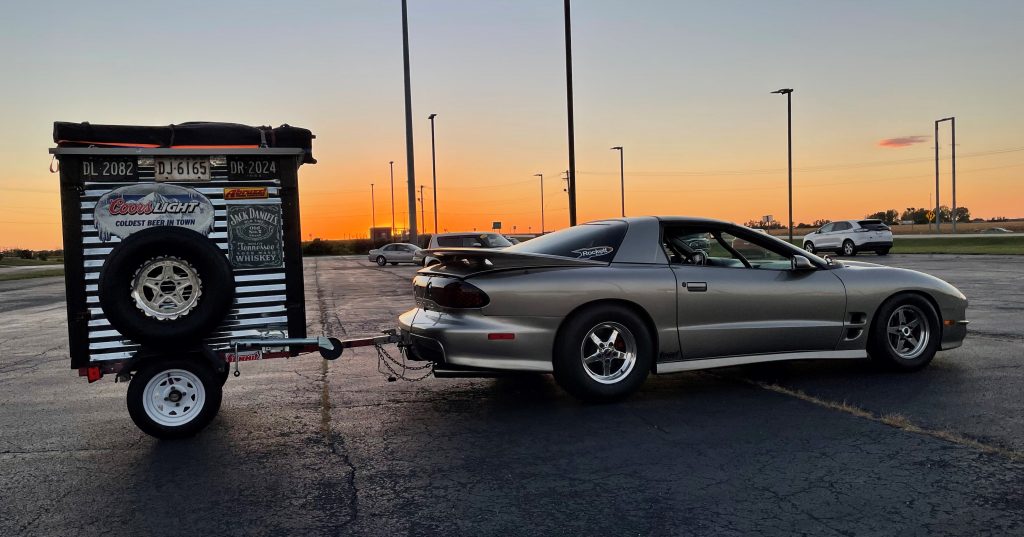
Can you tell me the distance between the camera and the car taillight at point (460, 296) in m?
5.68

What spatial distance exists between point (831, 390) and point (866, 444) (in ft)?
5.41

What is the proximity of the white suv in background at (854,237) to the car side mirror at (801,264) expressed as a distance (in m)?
29.7

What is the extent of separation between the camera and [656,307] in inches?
235

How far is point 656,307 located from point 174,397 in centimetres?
354

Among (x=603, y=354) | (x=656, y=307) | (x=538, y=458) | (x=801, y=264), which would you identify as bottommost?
(x=538, y=458)

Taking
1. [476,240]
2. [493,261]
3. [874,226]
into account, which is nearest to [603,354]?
[493,261]

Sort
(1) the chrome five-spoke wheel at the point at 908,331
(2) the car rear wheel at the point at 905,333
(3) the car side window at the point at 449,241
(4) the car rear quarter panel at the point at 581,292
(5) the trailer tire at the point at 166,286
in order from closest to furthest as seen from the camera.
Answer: (5) the trailer tire at the point at 166,286 < (4) the car rear quarter panel at the point at 581,292 < (2) the car rear wheel at the point at 905,333 < (1) the chrome five-spoke wheel at the point at 908,331 < (3) the car side window at the point at 449,241

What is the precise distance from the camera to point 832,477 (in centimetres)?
411

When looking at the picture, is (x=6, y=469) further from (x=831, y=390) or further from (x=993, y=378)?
(x=993, y=378)

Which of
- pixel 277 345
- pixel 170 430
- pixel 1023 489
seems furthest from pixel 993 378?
pixel 170 430

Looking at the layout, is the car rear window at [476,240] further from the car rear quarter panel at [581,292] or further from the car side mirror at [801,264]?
the car rear quarter panel at [581,292]

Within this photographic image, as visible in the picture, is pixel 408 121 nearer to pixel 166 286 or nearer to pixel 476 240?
pixel 476 240

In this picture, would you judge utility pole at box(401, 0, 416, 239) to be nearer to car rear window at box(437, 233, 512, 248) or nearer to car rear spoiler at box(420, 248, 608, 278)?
car rear window at box(437, 233, 512, 248)

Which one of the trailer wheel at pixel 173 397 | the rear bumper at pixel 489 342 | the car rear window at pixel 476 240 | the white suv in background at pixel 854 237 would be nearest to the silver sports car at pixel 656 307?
the rear bumper at pixel 489 342
